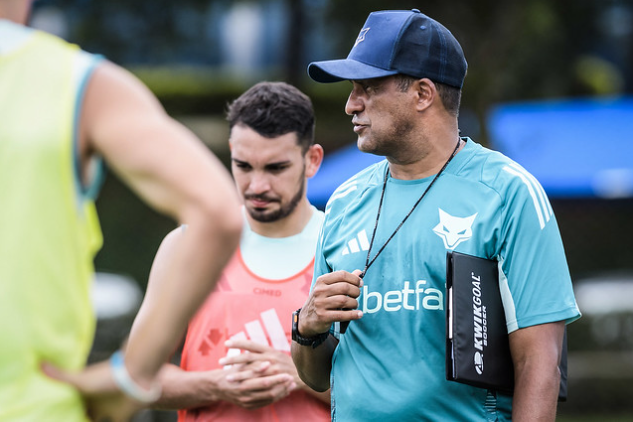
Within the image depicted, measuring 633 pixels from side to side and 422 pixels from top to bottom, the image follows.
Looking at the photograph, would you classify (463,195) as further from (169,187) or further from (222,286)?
(169,187)

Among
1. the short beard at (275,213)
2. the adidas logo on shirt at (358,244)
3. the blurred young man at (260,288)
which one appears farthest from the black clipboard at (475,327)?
the short beard at (275,213)

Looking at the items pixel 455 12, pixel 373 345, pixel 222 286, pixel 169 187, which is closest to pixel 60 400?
pixel 169 187

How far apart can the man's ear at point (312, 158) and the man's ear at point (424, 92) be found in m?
0.93

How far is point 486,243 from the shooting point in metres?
3.13

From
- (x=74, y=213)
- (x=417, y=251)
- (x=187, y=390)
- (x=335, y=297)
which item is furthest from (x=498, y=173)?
(x=74, y=213)

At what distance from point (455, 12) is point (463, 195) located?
907 centimetres

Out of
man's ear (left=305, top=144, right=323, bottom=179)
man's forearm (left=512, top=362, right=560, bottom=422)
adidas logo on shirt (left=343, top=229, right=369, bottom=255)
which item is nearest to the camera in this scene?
man's forearm (left=512, top=362, right=560, bottom=422)

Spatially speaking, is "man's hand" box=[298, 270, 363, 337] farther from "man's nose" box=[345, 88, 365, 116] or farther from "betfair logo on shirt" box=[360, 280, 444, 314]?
"man's nose" box=[345, 88, 365, 116]

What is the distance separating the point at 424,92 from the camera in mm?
3406

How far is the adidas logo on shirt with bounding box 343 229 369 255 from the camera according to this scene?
3346mm

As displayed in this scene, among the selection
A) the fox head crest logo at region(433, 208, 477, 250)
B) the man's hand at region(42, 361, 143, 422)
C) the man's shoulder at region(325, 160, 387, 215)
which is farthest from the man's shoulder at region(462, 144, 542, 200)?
the man's hand at region(42, 361, 143, 422)

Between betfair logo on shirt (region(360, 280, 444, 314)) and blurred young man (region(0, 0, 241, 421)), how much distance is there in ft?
4.33

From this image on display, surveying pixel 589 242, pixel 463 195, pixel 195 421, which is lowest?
pixel 589 242

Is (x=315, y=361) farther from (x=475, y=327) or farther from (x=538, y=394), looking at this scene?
(x=538, y=394)
